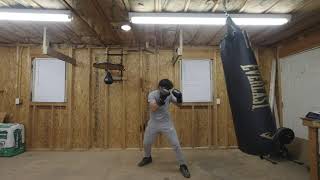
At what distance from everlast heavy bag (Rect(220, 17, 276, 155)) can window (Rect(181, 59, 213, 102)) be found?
3007 mm

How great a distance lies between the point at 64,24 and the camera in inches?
158

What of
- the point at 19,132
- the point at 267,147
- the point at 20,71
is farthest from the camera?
the point at 20,71

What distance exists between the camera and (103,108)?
5.46 meters

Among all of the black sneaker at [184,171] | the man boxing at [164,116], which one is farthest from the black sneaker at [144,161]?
the black sneaker at [184,171]

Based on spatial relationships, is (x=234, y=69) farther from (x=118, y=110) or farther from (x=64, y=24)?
(x=118, y=110)

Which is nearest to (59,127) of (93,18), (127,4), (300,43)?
(93,18)

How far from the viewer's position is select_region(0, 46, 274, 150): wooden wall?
5.34 metres

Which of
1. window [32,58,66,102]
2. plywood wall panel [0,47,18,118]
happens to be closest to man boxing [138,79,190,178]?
window [32,58,66,102]

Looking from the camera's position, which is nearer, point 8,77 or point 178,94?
point 178,94

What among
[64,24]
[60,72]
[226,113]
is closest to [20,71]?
[60,72]

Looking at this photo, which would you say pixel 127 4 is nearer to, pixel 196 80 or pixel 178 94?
pixel 178 94

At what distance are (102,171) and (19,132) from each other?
2.20 metres

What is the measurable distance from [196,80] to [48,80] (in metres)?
3.17

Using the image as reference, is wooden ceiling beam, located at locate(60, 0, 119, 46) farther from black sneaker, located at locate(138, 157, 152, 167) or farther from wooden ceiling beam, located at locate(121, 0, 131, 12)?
black sneaker, located at locate(138, 157, 152, 167)
